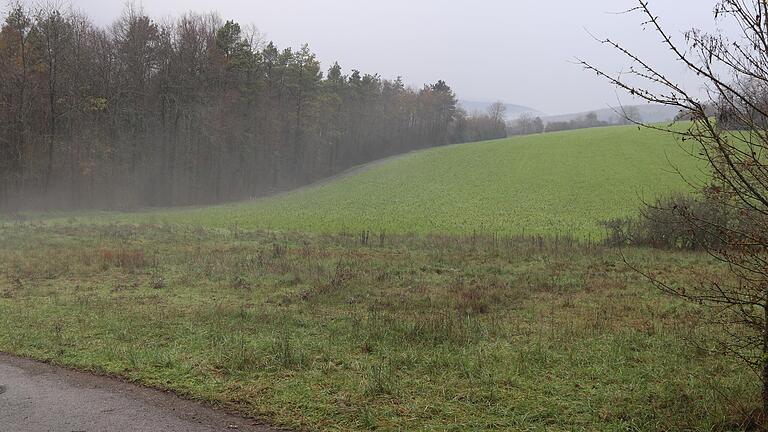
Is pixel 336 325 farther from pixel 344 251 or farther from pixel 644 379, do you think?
pixel 344 251

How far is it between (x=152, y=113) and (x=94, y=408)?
4881cm

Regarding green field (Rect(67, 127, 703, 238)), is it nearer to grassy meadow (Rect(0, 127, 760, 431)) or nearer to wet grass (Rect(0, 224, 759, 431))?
grassy meadow (Rect(0, 127, 760, 431))

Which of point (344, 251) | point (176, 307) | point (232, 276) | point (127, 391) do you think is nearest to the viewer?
point (127, 391)

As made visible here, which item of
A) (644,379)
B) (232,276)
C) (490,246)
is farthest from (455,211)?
(644,379)

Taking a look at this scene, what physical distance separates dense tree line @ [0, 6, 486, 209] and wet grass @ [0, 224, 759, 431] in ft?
90.8

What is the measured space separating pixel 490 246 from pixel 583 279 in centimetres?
672

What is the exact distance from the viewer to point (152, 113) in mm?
48906

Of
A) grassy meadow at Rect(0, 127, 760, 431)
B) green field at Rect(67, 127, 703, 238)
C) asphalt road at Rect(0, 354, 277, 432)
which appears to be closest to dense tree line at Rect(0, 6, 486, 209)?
green field at Rect(67, 127, 703, 238)

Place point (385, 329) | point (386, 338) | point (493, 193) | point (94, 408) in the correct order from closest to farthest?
point (94, 408)
point (386, 338)
point (385, 329)
point (493, 193)

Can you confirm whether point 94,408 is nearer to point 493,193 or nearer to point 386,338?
point 386,338

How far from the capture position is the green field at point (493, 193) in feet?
108

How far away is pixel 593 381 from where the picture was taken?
19.5 feet

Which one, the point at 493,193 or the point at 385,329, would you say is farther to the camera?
the point at 493,193

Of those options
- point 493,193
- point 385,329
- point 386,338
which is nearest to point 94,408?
point 386,338
